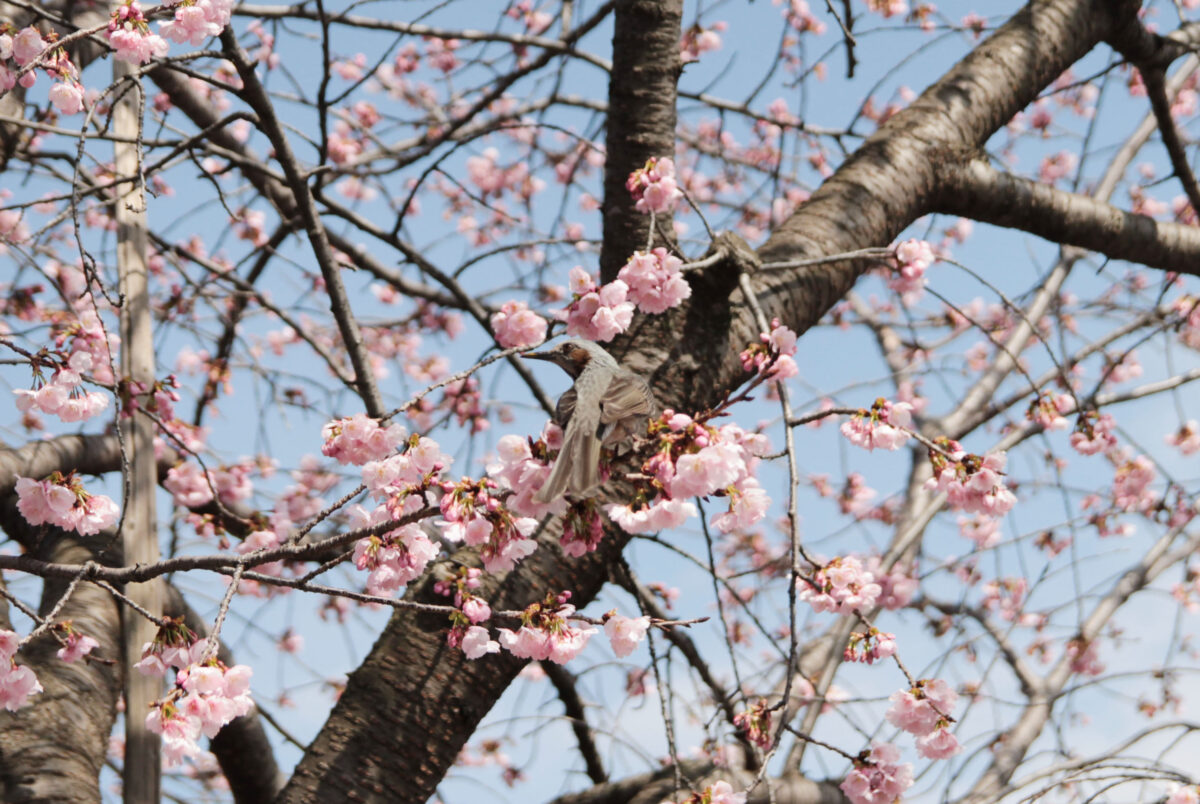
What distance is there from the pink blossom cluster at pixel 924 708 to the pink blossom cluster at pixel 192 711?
132 cm

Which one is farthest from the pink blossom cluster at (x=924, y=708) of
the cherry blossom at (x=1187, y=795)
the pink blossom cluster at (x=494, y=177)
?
the pink blossom cluster at (x=494, y=177)

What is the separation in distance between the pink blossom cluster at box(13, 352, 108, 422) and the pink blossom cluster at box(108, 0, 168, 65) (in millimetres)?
634

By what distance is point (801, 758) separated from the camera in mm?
3102

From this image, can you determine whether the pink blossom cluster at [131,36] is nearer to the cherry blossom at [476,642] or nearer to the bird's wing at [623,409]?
the bird's wing at [623,409]

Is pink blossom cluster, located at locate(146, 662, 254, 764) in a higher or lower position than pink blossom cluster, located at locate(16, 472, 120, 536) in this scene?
lower

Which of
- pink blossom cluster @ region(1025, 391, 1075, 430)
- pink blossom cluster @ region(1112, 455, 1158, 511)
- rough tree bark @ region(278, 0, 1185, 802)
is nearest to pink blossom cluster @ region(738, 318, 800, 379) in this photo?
rough tree bark @ region(278, 0, 1185, 802)

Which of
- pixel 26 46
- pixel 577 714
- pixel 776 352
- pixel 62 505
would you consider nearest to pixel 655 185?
pixel 776 352

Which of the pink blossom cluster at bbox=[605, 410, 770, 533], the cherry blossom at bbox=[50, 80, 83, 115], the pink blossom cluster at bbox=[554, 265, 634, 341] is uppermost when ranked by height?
the cherry blossom at bbox=[50, 80, 83, 115]

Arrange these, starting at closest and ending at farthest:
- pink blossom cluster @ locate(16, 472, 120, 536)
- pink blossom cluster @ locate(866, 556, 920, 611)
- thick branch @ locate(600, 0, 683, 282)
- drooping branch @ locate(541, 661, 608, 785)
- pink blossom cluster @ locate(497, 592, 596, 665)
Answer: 1. pink blossom cluster @ locate(497, 592, 596, 665)
2. pink blossom cluster @ locate(16, 472, 120, 536)
3. thick branch @ locate(600, 0, 683, 282)
4. pink blossom cluster @ locate(866, 556, 920, 611)
5. drooping branch @ locate(541, 661, 608, 785)

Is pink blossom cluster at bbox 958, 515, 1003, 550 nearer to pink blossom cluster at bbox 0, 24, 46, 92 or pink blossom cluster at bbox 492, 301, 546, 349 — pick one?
pink blossom cluster at bbox 492, 301, 546, 349

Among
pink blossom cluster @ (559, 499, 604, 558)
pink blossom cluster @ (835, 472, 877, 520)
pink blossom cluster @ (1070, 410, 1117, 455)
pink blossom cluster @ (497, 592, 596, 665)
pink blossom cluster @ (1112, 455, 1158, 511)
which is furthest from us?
pink blossom cluster @ (835, 472, 877, 520)

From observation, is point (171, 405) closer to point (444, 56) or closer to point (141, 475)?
point (141, 475)

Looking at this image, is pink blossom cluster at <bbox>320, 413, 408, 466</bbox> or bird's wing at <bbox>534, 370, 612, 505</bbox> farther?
pink blossom cluster at <bbox>320, 413, 408, 466</bbox>

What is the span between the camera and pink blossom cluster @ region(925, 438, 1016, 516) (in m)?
2.03
